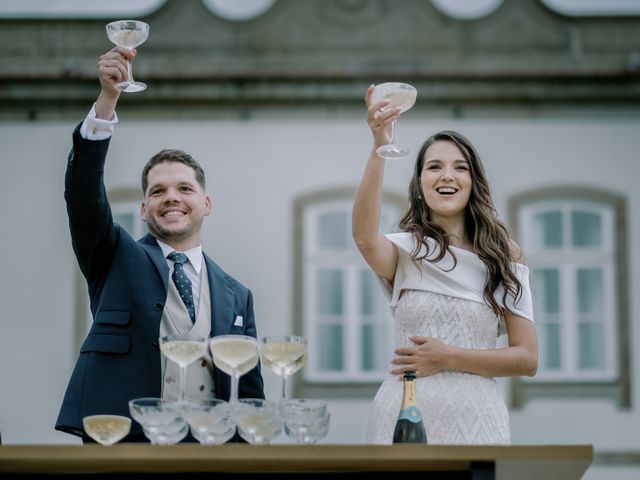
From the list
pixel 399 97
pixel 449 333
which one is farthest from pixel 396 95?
pixel 449 333

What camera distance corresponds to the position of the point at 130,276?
366 cm

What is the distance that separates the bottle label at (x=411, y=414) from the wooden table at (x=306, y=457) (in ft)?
1.03

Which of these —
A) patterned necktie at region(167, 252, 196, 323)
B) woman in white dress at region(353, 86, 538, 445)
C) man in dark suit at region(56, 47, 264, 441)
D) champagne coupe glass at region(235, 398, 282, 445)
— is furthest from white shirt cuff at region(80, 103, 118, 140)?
champagne coupe glass at region(235, 398, 282, 445)

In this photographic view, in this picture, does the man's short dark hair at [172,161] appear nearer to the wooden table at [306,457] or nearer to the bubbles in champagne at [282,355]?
the bubbles in champagne at [282,355]

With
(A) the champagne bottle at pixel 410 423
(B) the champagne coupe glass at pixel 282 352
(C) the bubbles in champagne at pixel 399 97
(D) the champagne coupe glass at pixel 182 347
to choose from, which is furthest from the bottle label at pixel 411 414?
(C) the bubbles in champagne at pixel 399 97

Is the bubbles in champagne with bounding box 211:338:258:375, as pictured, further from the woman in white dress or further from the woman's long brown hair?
the woman's long brown hair

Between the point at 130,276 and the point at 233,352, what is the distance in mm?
802

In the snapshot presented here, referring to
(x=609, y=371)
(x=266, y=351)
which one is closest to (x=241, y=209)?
(x=609, y=371)

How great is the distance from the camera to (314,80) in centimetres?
997

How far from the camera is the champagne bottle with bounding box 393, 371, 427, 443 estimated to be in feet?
10.00

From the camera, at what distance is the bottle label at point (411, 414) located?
3064mm

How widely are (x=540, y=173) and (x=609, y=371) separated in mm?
1644

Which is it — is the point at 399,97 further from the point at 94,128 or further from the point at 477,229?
the point at 94,128

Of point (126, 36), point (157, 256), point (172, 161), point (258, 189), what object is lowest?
point (157, 256)
